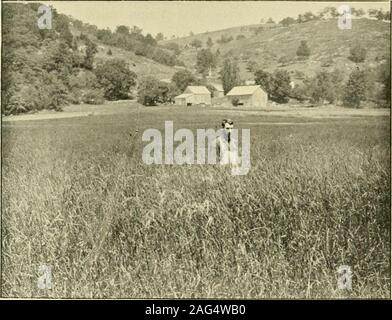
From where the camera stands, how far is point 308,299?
7.48 metres

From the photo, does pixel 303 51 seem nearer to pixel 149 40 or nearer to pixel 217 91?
pixel 217 91

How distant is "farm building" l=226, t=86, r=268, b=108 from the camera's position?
786 centimetres

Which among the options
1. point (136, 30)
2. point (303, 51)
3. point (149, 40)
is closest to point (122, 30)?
point (136, 30)

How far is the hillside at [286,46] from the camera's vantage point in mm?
7820

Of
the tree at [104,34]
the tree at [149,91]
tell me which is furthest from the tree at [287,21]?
the tree at [104,34]

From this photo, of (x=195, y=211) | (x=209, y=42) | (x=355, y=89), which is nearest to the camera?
(x=195, y=211)

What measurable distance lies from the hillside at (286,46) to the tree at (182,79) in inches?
4.3

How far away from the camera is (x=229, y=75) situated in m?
7.90

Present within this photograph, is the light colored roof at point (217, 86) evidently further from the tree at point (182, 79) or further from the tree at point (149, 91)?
the tree at point (149, 91)

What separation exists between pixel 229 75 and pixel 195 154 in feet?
3.05

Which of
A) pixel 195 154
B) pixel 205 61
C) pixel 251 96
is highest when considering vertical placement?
A: pixel 205 61
